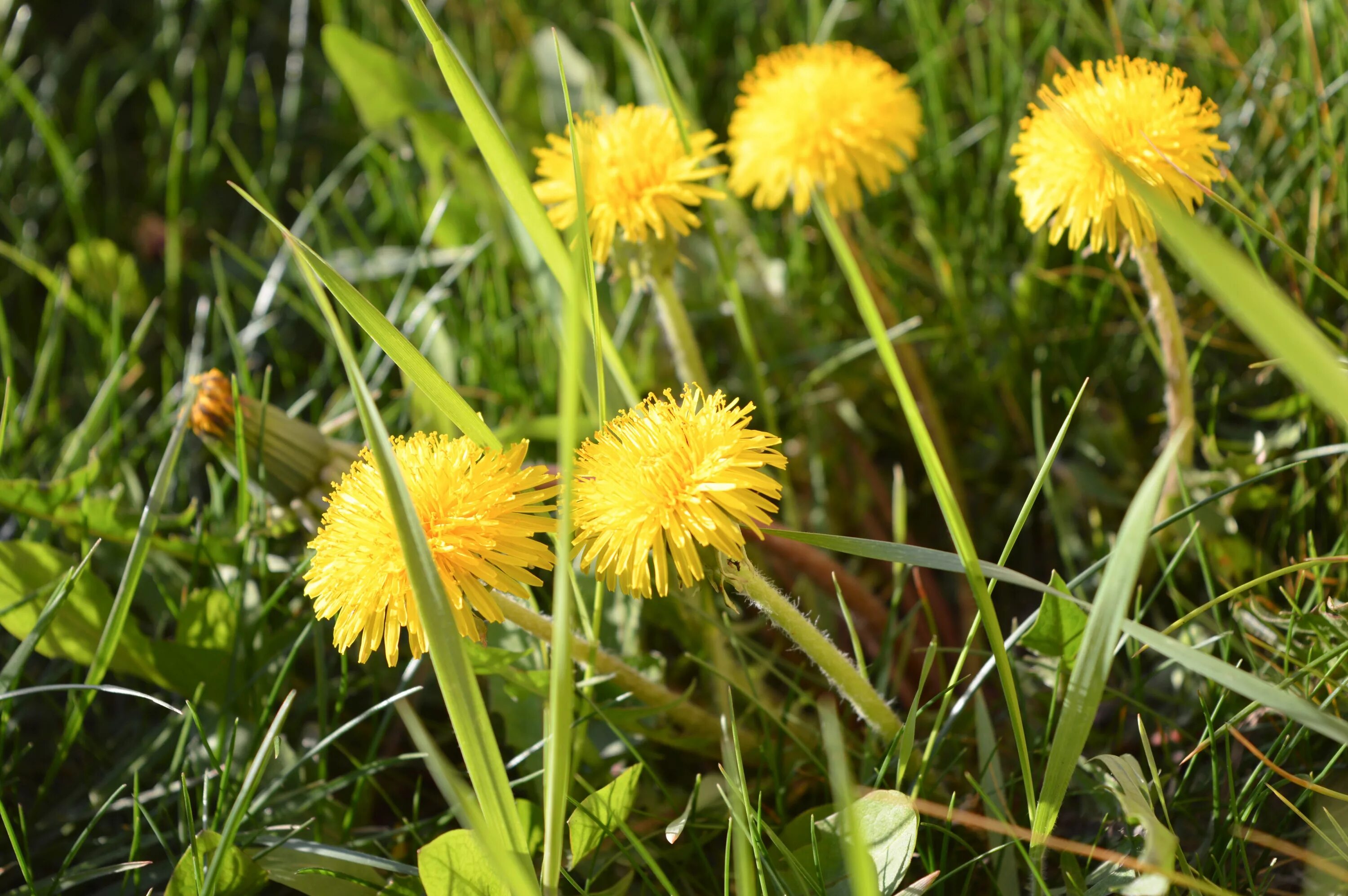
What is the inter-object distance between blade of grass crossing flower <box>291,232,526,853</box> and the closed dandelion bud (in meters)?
0.44

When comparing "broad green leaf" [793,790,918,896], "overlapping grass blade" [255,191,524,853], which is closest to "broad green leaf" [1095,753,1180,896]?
"broad green leaf" [793,790,918,896]

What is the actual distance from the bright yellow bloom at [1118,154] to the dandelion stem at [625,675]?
0.56 m

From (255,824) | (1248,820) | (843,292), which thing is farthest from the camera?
(843,292)

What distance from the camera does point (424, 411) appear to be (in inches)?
44.6

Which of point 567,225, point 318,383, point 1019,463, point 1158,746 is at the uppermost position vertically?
point 567,225

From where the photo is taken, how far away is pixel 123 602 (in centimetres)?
85

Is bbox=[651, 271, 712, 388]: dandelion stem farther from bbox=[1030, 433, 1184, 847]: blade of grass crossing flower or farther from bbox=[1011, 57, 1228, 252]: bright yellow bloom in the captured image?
bbox=[1030, 433, 1184, 847]: blade of grass crossing flower

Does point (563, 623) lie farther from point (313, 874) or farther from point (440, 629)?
point (313, 874)

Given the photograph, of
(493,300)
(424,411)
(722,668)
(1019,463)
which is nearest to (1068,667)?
(722,668)

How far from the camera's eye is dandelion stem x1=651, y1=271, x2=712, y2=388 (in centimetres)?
104

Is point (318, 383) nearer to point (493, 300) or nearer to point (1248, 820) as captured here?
point (493, 300)

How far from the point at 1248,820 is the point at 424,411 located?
92cm

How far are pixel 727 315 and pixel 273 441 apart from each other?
26.7 inches

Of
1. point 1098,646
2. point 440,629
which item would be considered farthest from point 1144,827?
point 440,629
